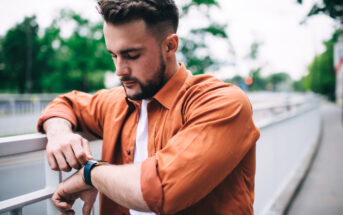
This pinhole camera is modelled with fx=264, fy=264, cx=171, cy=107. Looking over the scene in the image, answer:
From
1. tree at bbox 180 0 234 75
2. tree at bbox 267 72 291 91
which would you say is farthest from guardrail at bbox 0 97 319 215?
tree at bbox 267 72 291 91

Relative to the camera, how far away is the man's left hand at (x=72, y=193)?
1.24 metres

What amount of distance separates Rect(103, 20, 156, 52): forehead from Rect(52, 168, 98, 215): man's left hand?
2.10 ft

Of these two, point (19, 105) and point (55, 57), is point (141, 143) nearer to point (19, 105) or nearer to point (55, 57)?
point (19, 105)

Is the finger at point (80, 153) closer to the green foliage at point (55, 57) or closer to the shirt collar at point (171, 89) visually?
the shirt collar at point (171, 89)

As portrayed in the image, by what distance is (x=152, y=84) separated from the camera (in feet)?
4.70

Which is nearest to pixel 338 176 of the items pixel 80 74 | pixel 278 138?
pixel 278 138

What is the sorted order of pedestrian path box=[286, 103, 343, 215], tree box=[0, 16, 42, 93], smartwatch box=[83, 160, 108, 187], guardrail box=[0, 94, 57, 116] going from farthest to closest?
tree box=[0, 16, 42, 93] < guardrail box=[0, 94, 57, 116] < pedestrian path box=[286, 103, 343, 215] < smartwatch box=[83, 160, 108, 187]

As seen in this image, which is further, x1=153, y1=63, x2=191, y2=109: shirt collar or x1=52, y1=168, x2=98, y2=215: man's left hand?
x1=153, y1=63, x2=191, y2=109: shirt collar

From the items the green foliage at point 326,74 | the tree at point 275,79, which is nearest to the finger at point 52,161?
the green foliage at point 326,74

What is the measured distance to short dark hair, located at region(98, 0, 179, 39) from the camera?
50.6 inches

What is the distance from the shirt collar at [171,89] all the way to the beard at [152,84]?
1.3 inches

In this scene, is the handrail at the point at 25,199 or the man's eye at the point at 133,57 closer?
the handrail at the point at 25,199

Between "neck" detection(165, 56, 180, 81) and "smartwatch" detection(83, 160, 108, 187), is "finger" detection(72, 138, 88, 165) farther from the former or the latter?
"neck" detection(165, 56, 180, 81)

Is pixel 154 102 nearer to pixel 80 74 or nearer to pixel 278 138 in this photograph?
pixel 278 138
